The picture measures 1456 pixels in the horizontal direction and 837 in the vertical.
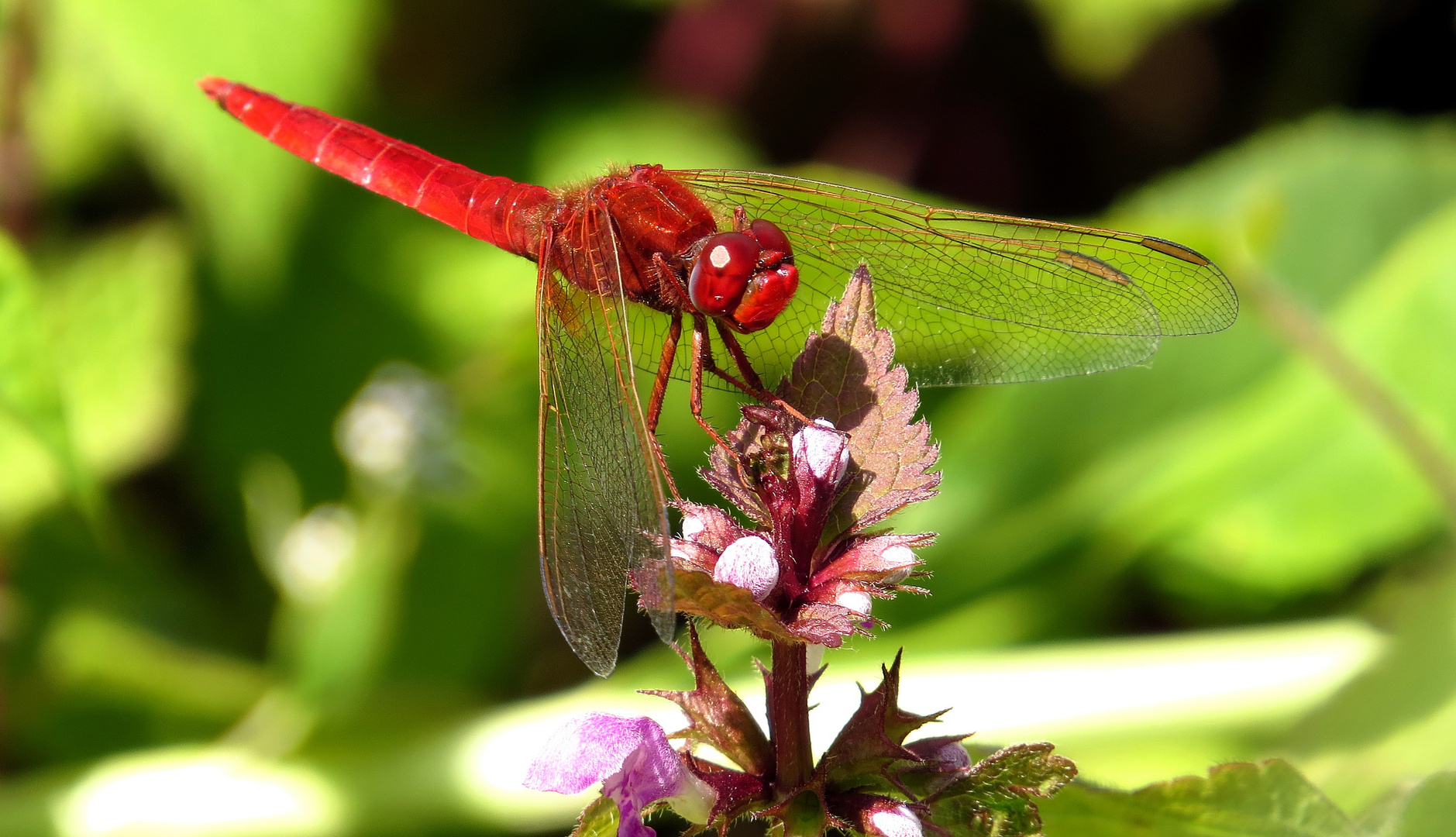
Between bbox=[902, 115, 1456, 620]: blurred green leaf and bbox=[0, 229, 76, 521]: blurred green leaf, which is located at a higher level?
bbox=[902, 115, 1456, 620]: blurred green leaf

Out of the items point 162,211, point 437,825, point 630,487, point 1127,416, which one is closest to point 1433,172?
point 1127,416

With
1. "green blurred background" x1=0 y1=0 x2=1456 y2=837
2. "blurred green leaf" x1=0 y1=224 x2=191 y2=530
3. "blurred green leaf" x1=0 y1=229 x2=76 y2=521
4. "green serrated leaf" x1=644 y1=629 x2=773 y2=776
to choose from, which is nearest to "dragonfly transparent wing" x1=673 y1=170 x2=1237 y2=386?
"green blurred background" x1=0 y1=0 x2=1456 y2=837

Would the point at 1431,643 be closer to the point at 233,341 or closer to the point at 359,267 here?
the point at 359,267

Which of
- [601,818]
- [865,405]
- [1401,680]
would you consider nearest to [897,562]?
[865,405]

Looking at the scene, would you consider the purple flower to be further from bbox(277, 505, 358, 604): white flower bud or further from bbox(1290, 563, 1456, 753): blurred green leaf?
bbox(277, 505, 358, 604): white flower bud

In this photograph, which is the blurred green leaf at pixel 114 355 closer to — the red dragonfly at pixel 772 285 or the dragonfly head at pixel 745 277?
the red dragonfly at pixel 772 285

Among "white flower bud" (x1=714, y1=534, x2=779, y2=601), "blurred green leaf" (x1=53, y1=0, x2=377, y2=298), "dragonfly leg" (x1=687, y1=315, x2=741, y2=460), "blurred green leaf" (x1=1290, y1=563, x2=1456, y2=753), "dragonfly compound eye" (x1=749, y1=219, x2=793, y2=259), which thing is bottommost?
"white flower bud" (x1=714, y1=534, x2=779, y2=601)

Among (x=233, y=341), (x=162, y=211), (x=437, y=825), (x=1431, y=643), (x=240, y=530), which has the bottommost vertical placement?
(x=437, y=825)

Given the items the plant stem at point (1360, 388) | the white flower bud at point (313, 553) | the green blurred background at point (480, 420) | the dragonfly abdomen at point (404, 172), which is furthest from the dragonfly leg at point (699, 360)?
the white flower bud at point (313, 553)
